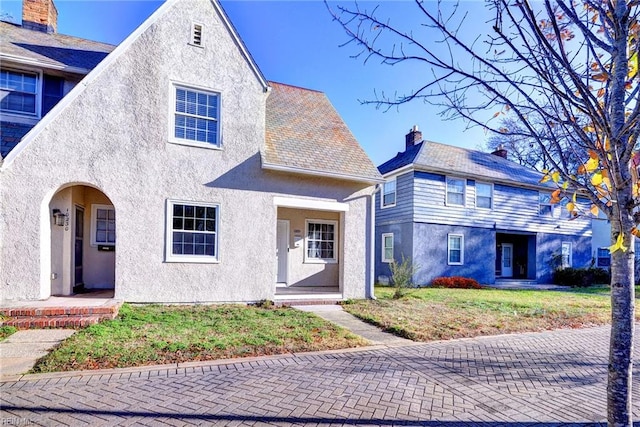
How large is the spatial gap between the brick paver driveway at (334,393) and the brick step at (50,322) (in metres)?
2.63

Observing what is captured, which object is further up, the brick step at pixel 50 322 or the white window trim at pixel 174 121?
the white window trim at pixel 174 121

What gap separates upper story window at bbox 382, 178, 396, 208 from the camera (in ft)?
63.9

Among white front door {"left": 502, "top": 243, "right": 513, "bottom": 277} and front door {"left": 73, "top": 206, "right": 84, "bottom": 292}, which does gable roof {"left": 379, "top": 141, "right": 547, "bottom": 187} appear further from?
front door {"left": 73, "top": 206, "right": 84, "bottom": 292}

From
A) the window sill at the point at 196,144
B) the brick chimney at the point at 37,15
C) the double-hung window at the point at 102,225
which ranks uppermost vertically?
the brick chimney at the point at 37,15

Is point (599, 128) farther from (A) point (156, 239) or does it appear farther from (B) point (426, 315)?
(A) point (156, 239)

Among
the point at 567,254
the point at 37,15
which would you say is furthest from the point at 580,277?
the point at 37,15

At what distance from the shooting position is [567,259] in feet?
73.4

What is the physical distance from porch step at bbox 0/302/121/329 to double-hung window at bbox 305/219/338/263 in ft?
23.3

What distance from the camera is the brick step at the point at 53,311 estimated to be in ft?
23.6

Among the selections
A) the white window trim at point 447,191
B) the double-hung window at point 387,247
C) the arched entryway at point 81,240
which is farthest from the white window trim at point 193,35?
the white window trim at point 447,191

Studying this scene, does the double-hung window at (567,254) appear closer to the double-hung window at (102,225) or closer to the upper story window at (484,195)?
the upper story window at (484,195)

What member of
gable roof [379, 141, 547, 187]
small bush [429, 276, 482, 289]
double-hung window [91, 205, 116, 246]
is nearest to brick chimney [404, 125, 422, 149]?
gable roof [379, 141, 547, 187]

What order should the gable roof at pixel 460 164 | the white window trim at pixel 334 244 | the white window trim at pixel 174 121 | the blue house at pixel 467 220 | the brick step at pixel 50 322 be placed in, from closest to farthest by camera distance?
the brick step at pixel 50 322 → the white window trim at pixel 174 121 → the white window trim at pixel 334 244 → the blue house at pixel 467 220 → the gable roof at pixel 460 164

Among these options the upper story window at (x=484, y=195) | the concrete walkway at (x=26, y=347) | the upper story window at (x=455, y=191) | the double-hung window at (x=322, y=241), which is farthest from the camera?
the upper story window at (x=484, y=195)
